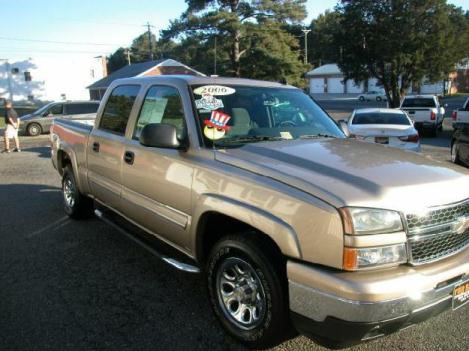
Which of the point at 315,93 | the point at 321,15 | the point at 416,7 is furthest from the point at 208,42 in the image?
the point at 321,15

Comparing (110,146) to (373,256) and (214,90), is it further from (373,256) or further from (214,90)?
(373,256)

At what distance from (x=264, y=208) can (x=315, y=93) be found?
3206 inches

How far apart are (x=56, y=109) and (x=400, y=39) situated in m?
20.4

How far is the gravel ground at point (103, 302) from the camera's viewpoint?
338 cm

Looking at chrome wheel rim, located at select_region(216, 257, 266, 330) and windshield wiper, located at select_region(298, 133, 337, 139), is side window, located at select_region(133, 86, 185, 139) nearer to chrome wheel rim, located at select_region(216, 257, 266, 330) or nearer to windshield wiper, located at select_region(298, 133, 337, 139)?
windshield wiper, located at select_region(298, 133, 337, 139)

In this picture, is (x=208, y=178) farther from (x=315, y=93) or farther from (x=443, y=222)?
(x=315, y=93)

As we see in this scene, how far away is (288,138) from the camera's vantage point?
3.96m

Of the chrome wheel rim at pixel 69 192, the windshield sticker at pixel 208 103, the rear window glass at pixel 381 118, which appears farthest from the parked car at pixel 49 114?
the windshield sticker at pixel 208 103

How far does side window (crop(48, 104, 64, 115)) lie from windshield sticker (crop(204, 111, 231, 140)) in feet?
69.7

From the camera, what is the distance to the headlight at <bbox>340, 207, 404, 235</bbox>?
2.59m

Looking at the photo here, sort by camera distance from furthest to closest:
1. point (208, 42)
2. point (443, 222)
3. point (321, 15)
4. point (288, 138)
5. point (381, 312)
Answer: point (321, 15), point (208, 42), point (288, 138), point (443, 222), point (381, 312)

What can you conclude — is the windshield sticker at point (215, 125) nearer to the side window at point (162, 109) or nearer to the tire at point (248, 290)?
the side window at point (162, 109)

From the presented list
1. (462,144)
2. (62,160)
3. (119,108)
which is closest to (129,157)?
(119,108)

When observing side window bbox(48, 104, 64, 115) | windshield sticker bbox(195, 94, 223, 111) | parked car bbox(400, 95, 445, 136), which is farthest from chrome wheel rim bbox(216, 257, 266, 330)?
side window bbox(48, 104, 64, 115)
